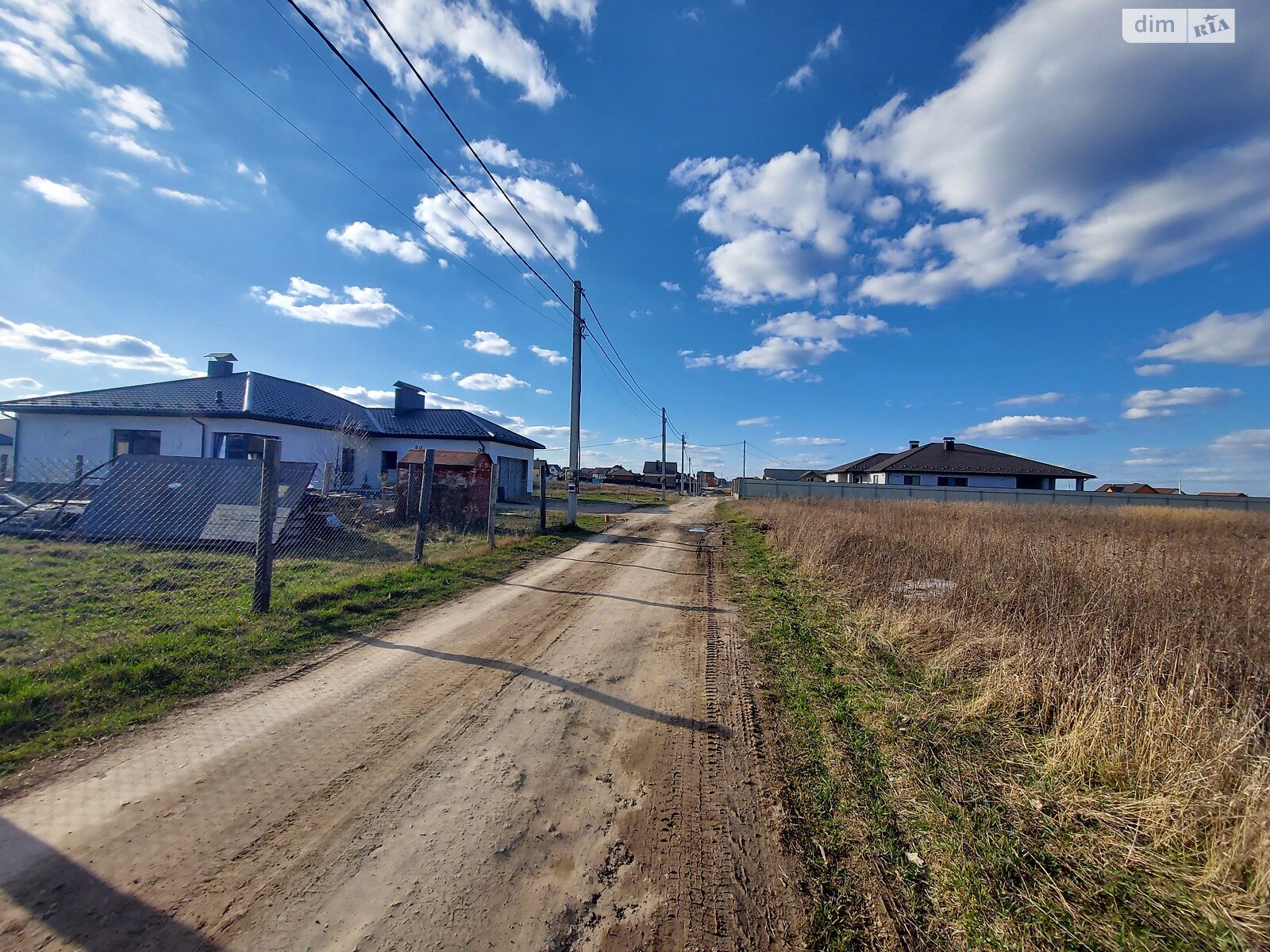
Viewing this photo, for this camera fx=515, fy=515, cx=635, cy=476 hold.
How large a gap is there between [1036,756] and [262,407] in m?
24.9

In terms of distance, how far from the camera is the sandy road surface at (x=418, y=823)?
1.97m

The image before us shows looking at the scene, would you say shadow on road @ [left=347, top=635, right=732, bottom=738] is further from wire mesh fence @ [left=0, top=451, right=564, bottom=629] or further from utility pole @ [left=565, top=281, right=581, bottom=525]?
utility pole @ [left=565, top=281, right=581, bottom=525]

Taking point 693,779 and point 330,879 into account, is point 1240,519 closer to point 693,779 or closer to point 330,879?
point 693,779

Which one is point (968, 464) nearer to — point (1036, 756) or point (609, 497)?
point (609, 497)

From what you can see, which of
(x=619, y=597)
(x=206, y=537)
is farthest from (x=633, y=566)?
(x=206, y=537)

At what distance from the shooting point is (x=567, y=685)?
4305 mm

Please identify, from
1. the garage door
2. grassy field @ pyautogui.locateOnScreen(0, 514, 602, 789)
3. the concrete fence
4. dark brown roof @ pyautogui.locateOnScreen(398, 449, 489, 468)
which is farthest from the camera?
the concrete fence

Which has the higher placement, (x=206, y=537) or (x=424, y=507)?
(x=424, y=507)

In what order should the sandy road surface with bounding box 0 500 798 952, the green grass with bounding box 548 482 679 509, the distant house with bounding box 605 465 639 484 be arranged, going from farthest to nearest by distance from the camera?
1. the distant house with bounding box 605 465 639 484
2. the green grass with bounding box 548 482 679 509
3. the sandy road surface with bounding box 0 500 798 952

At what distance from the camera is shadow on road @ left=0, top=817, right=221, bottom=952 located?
1837mm

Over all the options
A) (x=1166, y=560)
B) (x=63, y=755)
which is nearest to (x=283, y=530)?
(x=63, y=755)

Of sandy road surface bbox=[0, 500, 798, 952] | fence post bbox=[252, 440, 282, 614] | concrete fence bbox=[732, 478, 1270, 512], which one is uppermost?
concrete fence bbox=[732, 478, 1270, 512]

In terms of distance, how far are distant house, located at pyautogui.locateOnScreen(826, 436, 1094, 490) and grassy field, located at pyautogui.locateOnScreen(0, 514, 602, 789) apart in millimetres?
35589

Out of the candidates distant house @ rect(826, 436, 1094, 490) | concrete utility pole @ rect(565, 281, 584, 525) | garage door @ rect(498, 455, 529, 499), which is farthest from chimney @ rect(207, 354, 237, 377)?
distant house @ rect(826, 436, 1094, 490)
